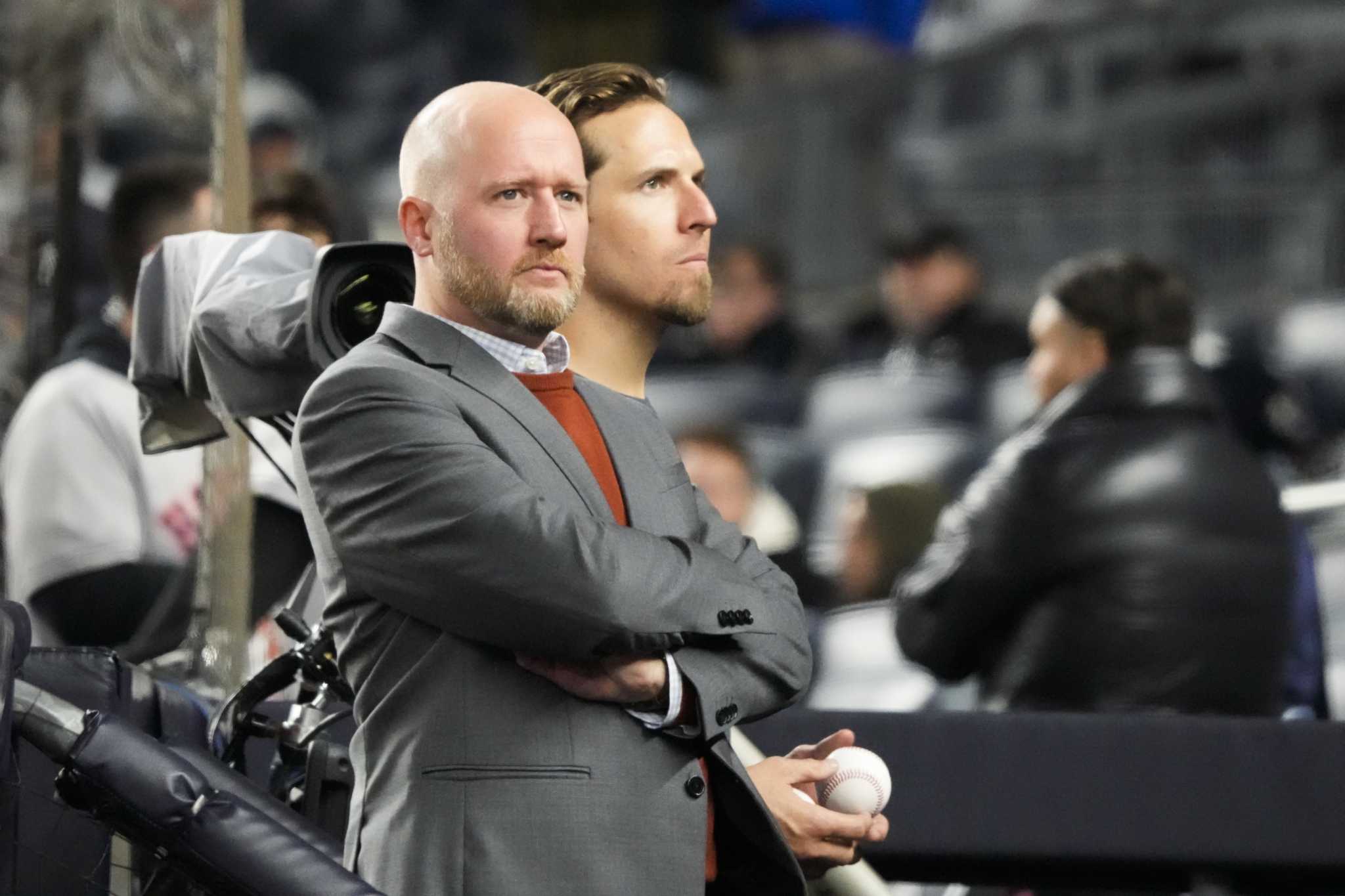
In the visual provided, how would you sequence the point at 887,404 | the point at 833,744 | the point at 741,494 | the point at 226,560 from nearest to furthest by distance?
the point at 833,744
the point at 226,560
the point at 741,494
the point at 887,404

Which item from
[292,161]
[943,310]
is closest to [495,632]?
[943,310]

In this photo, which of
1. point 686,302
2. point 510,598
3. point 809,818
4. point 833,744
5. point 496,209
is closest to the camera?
point 510,598

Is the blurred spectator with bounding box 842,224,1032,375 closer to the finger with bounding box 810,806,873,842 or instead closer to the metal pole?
the metal pole

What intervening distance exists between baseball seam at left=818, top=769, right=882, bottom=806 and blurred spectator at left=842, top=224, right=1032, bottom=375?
172 inches

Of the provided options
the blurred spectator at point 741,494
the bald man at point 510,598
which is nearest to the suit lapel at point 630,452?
the bald man at point 510,598

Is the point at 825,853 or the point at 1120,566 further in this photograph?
the point at 1120,566

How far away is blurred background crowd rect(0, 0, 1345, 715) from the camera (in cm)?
348

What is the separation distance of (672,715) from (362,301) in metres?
0.64

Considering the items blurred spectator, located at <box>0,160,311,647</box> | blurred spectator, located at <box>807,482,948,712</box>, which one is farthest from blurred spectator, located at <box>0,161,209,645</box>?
blurred spectator, located at <box>807,482,948,712</box>

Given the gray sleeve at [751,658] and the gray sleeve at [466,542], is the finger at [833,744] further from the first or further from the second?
the gray sleeve at [466,542]

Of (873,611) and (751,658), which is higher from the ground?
(751,658)

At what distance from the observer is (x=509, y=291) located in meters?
1.81

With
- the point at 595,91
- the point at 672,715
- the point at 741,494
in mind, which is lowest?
the point at 741,494

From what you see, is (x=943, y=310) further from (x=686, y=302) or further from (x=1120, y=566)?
(x=686, y=302)
